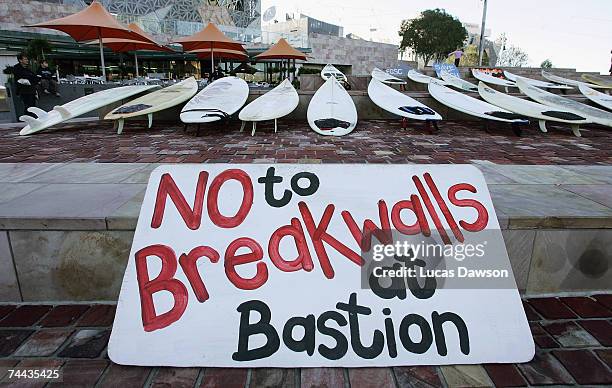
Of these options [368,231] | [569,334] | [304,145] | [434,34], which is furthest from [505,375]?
[434,34]

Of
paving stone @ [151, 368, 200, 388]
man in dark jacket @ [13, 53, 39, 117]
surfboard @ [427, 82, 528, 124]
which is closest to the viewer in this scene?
paving stone @ [151, 368, 200, 388]

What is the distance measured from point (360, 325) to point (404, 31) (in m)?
49.2

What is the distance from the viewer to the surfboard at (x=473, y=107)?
6.00m

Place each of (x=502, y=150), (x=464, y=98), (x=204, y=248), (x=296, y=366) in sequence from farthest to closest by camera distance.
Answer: (x=464, y=98) → (x=502, y=150) → (x=204, y=248) → (x=296, y=366)

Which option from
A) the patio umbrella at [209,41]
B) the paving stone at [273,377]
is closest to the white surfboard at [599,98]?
A: the paving stone at [273,377]

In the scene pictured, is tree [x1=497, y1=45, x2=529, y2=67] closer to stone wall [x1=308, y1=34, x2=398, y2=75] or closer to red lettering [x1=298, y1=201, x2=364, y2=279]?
stone wall [x1=308, y1=34, x2=398, y2=75]

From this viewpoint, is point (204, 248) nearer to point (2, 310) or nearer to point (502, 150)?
point (2, 310)

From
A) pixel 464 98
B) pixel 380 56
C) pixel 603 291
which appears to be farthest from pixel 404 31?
pixel 603 291

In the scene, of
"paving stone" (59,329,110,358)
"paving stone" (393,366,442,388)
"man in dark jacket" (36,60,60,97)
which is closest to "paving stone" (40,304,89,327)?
"paving stone" (59,329,110,358)

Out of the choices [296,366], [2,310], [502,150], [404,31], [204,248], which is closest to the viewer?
[296,366]

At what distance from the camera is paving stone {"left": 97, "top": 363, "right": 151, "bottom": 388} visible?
141 centimetres

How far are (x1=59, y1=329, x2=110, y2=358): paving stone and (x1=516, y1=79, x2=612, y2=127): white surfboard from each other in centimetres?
756

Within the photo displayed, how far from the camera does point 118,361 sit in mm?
1487

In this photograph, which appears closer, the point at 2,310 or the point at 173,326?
the point at 173,326
